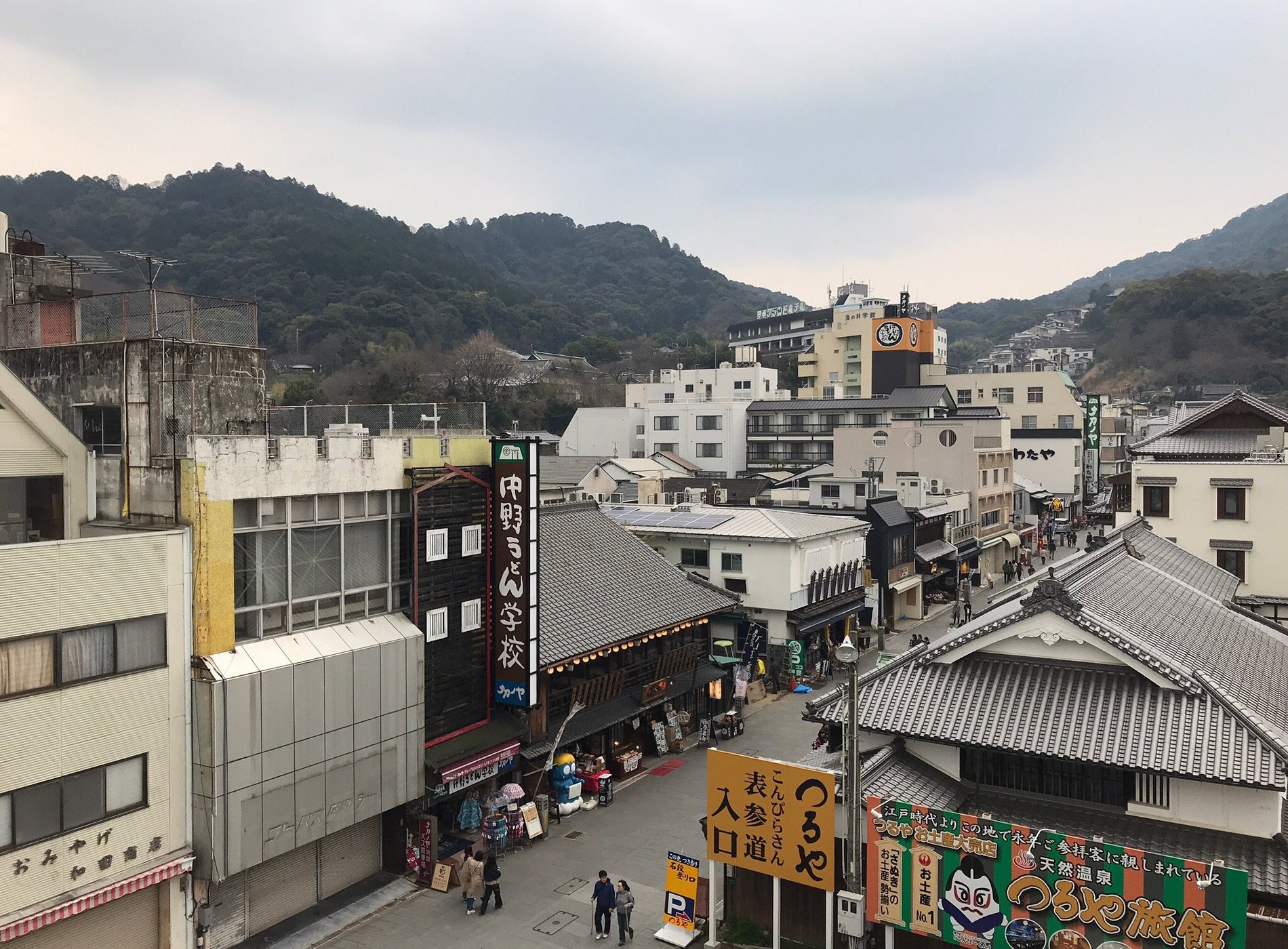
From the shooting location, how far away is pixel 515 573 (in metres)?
21.8

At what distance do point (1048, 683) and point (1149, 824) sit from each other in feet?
9.23

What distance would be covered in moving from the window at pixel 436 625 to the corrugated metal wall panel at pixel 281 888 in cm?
501

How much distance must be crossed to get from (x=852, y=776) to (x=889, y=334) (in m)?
95.1

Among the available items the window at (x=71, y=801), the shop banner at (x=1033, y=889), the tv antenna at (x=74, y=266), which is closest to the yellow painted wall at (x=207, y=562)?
the window at (x=71, y=801)

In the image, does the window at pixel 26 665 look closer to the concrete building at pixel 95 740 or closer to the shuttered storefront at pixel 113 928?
the concrete building at pixel 95 740

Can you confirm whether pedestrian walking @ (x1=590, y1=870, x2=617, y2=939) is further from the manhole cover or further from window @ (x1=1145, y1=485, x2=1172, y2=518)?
window @ (x1=1145, y1=485, x2=1172, y2=518)

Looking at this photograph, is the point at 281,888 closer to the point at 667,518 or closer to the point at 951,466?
the point at 667,518

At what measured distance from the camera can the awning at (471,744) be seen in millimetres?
20328

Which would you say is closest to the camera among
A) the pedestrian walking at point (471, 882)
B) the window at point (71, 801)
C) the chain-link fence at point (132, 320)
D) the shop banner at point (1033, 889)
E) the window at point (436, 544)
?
the shop banner at point (1033, 889)

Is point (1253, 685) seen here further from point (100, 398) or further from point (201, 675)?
point (100, 398)

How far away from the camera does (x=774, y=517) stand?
4131cm

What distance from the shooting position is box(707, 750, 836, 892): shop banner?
617 inches

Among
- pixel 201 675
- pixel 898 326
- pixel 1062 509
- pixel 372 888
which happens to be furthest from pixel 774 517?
pixel 898 326

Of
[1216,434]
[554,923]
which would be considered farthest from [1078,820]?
[1216,434]
